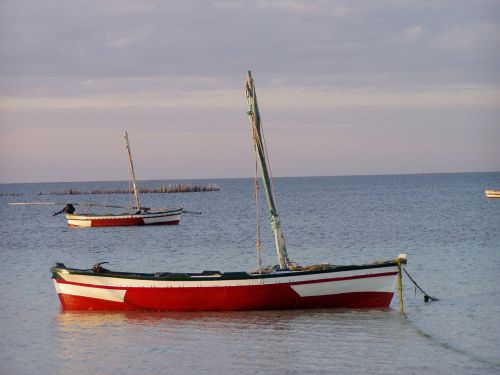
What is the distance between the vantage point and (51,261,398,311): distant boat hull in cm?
2272

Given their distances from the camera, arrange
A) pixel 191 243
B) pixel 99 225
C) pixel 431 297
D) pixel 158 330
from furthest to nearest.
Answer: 1. pixel 99 225
2. pixel 191 243
3. pixel 431 297
4. pixel 158 330

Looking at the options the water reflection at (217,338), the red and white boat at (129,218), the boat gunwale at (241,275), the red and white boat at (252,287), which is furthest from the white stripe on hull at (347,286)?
the red and white boat at (129,218)

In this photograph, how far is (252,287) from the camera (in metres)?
22.8

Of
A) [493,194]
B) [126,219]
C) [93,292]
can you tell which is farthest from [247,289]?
[493,194]

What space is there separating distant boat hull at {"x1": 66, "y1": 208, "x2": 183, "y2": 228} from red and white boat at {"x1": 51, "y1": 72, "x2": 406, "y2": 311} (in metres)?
38.8

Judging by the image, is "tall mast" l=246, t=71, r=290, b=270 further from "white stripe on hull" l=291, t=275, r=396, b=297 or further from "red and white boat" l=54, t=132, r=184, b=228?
"red and white boat" l=54, t=132, r=184, b=228

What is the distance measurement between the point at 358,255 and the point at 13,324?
20401mm

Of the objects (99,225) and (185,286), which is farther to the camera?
(99,225)

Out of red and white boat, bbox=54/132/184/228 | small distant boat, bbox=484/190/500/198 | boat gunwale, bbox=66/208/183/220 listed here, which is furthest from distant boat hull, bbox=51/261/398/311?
small distant boat, bbox=484/190/500/198

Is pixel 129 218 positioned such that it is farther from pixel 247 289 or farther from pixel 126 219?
pixel 247 289

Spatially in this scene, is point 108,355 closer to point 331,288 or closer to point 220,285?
point 220,285

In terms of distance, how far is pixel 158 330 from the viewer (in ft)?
70.6

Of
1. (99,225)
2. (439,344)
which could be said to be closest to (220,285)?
(439,344)

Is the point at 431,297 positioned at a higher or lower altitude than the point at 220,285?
lower
